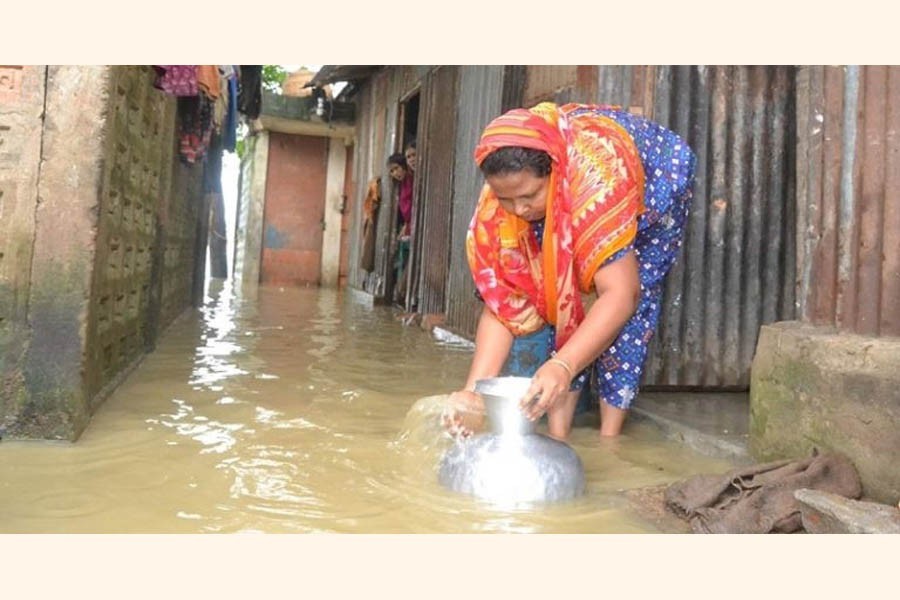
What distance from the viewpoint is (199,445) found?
2814 millimetres

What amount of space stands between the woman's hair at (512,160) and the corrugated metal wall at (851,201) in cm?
103

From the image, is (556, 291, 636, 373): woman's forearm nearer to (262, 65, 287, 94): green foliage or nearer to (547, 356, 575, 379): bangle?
(547, 356, 575, 379): bangle

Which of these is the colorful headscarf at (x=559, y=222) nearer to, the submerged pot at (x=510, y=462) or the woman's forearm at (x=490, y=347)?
the woman's forearm at (x=490, y=347)

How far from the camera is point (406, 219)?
1049cm

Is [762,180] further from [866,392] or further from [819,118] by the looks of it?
[866,392]

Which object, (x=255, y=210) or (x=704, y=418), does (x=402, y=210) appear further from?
(x=255, y=210)

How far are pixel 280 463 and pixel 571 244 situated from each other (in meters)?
1.28

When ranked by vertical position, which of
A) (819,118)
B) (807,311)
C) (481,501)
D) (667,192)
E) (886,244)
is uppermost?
(819,118)

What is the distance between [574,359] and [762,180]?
7.86 ft

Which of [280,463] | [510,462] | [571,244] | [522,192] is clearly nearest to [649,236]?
[571,244]

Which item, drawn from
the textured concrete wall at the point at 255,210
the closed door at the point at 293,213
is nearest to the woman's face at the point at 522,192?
the textured concrete wall at the point at 255,210

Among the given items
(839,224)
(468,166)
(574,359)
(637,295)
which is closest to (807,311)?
(839,224)

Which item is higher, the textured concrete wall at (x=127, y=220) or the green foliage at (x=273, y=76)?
the green foliage at (x=273, y=76)

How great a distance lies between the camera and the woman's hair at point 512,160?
2463 mm
